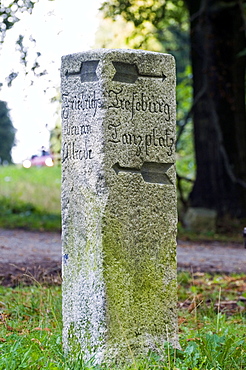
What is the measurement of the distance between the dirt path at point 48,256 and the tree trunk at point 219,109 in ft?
7.69

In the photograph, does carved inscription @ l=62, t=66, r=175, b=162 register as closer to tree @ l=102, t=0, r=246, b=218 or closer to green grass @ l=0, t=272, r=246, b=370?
green grass @ l=0, t=272, r=246, b=370

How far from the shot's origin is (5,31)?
7.45 m

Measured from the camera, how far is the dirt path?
6774 millimetres

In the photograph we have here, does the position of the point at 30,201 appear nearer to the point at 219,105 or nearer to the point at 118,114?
the point at 219,105

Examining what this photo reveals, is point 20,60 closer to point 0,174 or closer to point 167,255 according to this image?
point 167,255

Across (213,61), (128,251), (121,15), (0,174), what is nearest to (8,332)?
(128,251)

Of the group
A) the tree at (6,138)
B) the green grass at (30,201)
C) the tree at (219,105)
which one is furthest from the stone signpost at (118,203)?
the tree at (6,138)

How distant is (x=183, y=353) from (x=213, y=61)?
9.83 metres

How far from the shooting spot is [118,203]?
3832 mm

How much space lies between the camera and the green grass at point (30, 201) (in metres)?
12.3

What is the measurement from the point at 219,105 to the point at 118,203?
383 inches

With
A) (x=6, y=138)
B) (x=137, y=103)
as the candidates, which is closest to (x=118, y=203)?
(x=137, y=103)

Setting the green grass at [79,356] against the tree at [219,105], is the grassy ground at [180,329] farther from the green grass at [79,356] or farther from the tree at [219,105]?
the tree at [219,105]

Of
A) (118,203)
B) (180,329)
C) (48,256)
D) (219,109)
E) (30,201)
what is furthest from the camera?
(30,201)
